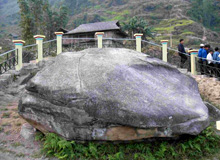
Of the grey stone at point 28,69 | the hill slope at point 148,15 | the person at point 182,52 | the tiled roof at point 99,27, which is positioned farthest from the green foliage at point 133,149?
the hill slope at point 148,15

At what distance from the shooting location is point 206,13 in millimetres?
55594

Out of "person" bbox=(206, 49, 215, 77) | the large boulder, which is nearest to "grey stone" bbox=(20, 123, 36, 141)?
the large boulder

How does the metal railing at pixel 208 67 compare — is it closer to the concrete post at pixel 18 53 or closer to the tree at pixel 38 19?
the concrete post at pixel 18 53

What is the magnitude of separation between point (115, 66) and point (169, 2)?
7073cm

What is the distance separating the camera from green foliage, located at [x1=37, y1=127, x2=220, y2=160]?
14.5 feet

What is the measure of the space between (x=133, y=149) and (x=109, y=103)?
1304 mm

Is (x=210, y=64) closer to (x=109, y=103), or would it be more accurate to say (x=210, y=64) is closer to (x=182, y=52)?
(x=182, y=52)

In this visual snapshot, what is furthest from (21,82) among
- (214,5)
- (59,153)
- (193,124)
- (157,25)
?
(214,5)

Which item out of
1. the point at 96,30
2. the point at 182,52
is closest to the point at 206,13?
the point at 96,30

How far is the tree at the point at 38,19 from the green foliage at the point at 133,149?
93.3 ft

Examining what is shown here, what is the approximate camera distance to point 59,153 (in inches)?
175

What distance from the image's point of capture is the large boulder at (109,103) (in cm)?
417

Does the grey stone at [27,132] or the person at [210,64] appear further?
the person at [210,64]

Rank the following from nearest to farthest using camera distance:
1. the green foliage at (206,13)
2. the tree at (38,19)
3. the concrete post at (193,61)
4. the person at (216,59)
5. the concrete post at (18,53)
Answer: the concrete post at (18,53)
the person at (216,59)
the concrete post at (193,61)
the tree at (38,19)
the green foliage at (206,13)
